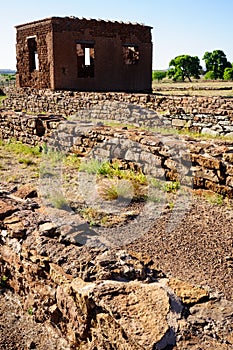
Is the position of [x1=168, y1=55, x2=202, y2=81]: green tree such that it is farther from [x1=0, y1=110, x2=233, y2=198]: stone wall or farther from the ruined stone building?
[x1=0, y1=110, x2=233, y2=198]: stone wall

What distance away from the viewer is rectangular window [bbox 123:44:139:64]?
1845cm

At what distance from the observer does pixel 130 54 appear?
770 inches

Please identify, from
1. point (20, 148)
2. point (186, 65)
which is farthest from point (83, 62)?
point (186, 65)

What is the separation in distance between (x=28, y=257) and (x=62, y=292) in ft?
2.05

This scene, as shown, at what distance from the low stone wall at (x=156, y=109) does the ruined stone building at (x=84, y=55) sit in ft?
7.12

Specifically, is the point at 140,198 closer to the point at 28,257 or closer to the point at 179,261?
the point at 179,261

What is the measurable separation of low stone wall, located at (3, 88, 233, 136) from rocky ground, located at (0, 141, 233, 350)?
21.8 ft

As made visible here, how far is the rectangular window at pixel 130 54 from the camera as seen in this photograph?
1845cm

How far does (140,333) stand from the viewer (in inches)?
96.9

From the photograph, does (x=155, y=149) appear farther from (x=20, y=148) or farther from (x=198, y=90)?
(x=198, y=90)

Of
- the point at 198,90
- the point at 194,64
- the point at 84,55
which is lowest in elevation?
the point at 198,90

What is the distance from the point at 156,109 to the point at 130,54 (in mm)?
7915

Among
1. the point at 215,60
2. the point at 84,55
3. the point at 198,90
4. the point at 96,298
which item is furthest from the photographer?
the point at 215,60

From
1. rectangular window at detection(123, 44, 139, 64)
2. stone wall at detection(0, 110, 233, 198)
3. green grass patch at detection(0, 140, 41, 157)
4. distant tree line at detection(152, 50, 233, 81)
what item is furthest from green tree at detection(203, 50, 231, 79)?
stone wall at detection(0, 110, 233, 198)
